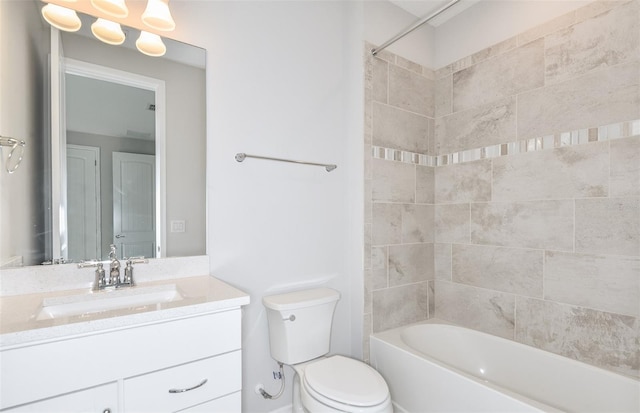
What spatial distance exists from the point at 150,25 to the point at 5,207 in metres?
0.97

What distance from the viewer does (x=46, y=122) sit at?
1.33 m

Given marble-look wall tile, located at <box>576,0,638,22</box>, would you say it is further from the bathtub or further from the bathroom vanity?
the bathroom vanity

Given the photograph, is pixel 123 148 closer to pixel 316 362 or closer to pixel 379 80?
pixel 316 362

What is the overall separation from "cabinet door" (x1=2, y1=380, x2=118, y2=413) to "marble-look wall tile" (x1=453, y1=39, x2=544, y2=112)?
2.51 meters

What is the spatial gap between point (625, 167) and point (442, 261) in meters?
1.21

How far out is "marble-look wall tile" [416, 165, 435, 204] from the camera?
2.39m

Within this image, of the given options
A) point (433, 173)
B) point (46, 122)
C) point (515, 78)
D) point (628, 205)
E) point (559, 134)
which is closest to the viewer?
point (46, 122)

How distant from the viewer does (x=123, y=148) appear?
149 cm

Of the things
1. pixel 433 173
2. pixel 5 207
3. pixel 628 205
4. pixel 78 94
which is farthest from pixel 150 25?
pixel 628 205

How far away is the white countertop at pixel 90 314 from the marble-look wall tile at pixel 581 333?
174cm

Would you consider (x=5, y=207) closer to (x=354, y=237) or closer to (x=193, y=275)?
(x=193, y=275)

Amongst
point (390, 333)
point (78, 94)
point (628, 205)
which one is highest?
point (78, 94)

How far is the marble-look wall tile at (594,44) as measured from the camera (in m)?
1.57

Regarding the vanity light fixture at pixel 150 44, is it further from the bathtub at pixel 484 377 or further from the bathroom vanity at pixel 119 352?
the bathtub at pixel 484 377
